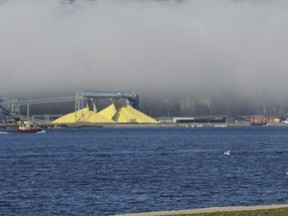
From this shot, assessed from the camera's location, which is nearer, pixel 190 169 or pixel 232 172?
pixel 232 172

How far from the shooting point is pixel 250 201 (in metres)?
40.6

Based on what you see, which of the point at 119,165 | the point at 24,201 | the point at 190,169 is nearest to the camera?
the point at 24,201

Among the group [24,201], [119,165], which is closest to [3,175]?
[119,165]

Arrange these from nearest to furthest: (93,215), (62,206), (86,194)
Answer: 1. (93,215)
2. (62,206)
3. (86,194)

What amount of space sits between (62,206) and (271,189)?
40.3 feet

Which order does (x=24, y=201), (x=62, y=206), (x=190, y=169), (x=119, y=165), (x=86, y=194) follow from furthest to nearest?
(x=119, y=165)
(x=190, y=169)
(x=86, y=194)
(x=24, y=201)
(x=62, y=206)

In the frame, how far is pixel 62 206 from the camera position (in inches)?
1559

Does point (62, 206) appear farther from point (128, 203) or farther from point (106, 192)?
point (106, 192)

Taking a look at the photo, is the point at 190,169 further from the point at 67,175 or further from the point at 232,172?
the point at 67,175

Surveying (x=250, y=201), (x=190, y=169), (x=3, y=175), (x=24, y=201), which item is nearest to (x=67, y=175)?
(x=3, y=175)

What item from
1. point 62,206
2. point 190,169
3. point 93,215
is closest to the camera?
point 93,215

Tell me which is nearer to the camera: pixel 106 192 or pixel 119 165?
pixel 106 192

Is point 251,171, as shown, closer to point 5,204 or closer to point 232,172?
point 232,172

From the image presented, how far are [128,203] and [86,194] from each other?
16.2 ft
